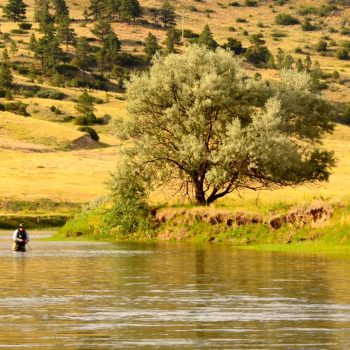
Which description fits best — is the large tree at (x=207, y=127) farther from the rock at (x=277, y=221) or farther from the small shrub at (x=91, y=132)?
the small shrub at (x=91, y=132)

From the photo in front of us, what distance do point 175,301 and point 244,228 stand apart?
→ 70.8 feet

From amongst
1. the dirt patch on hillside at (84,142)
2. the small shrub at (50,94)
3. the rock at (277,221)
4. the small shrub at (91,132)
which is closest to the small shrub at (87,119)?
the small shrub at (91,132)

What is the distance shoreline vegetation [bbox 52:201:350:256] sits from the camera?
3988 centimetres

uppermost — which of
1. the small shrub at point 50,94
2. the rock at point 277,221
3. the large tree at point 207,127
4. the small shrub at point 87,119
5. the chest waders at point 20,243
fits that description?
the small shrub at point 50,94

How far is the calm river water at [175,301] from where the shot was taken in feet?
57.1

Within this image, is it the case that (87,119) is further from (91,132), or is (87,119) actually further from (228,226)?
(228,226)

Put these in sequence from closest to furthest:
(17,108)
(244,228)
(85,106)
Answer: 1. (244,228)
2. (17,108)
3. (85,106)

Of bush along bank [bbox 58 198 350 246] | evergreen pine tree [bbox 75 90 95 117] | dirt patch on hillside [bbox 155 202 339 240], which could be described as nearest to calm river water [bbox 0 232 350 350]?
bush along bank [bbox 58 198 350 246]

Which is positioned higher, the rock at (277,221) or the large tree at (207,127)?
the large tree at (207,127)

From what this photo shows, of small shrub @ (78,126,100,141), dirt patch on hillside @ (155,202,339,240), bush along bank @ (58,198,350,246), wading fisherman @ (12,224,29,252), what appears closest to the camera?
bush along bank @ (58,198,350,246)

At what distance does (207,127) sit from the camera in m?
50.7

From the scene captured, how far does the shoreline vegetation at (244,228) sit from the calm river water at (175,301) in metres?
2.92

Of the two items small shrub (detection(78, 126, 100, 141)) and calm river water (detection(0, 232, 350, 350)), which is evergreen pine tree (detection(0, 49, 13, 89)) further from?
calm river water (detection(0, 232, 350, 350))

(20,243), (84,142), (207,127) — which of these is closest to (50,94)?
(84,142)
